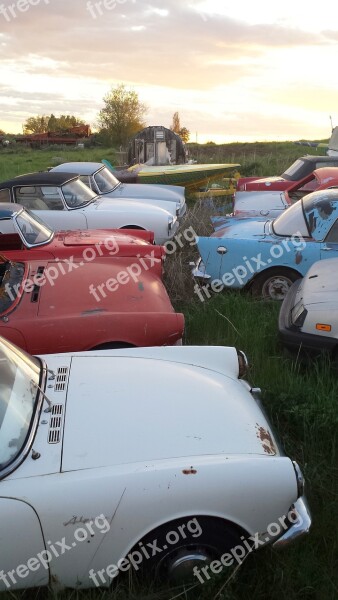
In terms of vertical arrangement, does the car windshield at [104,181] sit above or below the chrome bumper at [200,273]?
above

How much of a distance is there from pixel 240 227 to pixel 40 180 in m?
3.10

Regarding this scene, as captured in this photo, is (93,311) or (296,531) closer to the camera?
(296,531)

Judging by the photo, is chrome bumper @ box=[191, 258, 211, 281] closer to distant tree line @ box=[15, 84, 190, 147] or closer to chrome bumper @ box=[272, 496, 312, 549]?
chrome bumper @ box=[272, 496, 312, 549]

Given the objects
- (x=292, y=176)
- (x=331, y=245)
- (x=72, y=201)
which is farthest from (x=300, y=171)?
(x=331, y=245)

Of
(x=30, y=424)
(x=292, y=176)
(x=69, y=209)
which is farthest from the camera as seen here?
(x=292, y=176)

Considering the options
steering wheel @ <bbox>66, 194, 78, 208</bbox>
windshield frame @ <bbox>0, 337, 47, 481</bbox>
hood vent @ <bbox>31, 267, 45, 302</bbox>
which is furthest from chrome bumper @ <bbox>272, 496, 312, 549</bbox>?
steering wheel @ <bbox>66, 194, 78, 208</bbox>

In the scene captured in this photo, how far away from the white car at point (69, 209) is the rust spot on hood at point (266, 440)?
5480 millimetres

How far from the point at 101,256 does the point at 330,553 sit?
11.9 feet

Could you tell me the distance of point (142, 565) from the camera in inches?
103

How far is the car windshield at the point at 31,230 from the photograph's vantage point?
18.8 feet

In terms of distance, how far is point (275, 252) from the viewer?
20.1ft

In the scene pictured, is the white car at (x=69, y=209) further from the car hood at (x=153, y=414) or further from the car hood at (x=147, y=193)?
the car hood at (x=153, y=414)

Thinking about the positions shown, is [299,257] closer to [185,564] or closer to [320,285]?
[320,285]


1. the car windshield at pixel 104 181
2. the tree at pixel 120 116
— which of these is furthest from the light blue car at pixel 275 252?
the tree at pixel 120 116
